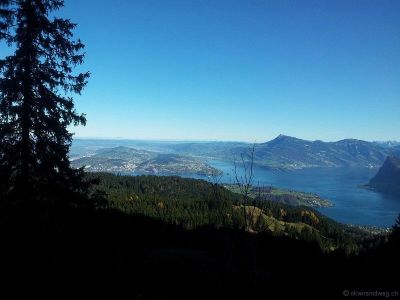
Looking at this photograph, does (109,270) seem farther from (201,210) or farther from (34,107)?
(201,210)

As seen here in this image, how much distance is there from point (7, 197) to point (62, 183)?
3.29m

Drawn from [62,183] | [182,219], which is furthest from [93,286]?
[182,219]

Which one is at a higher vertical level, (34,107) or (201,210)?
(34,107)

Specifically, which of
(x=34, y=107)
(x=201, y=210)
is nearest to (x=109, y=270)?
(x=34, y=107)

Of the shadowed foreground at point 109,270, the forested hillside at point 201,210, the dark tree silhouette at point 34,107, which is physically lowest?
the forested hillside at point 201,210

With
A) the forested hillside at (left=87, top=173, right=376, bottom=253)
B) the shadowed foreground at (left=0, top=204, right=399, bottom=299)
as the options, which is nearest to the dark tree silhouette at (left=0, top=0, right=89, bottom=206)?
the shadowed foreground at (left=0, top=204, right=399, bottom=299)

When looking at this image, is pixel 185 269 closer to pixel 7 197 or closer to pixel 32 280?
pixel 32 280

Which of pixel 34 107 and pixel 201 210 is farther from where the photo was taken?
pixel 201 210

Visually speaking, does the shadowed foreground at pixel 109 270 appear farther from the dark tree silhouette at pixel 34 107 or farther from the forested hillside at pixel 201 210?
the forested hillside at pixel 201 210

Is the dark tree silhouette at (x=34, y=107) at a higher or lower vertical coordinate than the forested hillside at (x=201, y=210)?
higher

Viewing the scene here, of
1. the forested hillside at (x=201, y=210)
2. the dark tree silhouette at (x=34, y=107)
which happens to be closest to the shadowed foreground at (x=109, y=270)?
the dark tree silhouette at (x=34, y=107)

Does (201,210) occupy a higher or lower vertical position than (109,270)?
lower

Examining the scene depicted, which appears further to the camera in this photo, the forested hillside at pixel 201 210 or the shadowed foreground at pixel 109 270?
the forested hillside at pixel 201 210

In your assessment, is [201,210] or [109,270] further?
[201,210]
